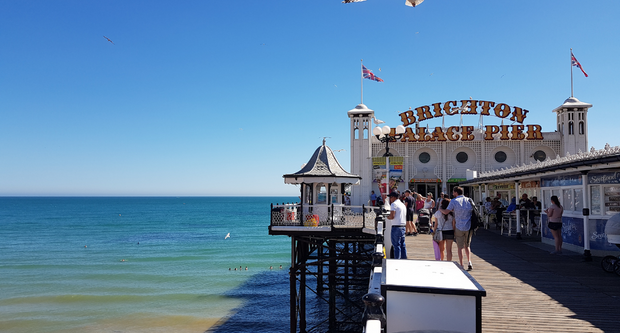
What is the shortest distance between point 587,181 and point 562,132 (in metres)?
24.8

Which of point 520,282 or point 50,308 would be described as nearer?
point 520,282

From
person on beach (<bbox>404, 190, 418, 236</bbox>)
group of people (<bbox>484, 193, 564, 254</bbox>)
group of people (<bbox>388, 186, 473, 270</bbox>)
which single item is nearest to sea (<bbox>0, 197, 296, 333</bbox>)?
person on beach (<bbox>404, 190, 418, 236</bbox>)

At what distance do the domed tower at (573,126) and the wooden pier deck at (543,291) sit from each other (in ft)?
78.9

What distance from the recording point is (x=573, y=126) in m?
31.6

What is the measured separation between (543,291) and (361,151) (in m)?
25.4

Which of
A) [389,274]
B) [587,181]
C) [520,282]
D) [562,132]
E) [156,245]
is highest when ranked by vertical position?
[562,132]

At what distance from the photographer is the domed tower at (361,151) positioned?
31.1 meters

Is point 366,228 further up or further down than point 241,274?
further up

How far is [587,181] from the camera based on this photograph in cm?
1030

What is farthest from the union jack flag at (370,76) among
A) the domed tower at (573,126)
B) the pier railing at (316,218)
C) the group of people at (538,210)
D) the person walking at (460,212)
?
the person walking at (460,212)

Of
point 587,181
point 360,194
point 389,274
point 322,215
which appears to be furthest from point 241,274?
point 389,274

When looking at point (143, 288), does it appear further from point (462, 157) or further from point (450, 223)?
point (462, 157)

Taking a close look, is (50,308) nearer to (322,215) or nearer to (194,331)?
(194,331)

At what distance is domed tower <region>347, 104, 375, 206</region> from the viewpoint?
102 ft
